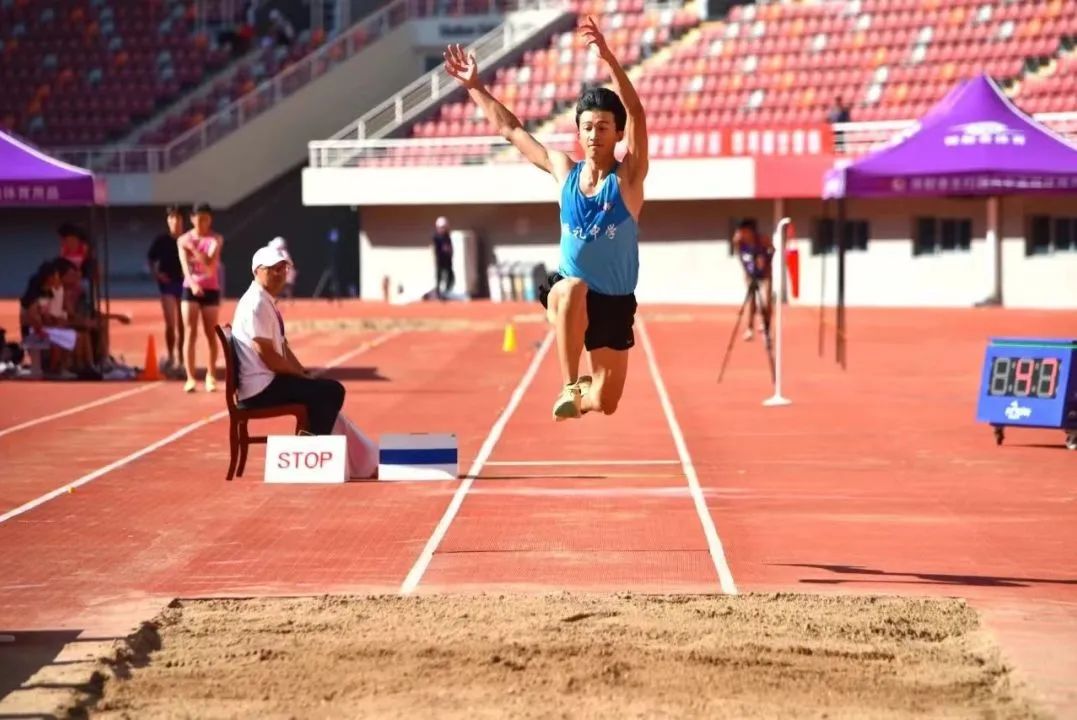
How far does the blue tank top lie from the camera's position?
27.7ft

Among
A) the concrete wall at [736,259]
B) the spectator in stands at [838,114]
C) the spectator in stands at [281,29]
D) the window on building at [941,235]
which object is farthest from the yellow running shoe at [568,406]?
the spectator in stands at [281,29]

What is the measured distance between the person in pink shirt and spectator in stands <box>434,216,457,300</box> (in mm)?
19345

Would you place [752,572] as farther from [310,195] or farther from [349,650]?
[310,195]

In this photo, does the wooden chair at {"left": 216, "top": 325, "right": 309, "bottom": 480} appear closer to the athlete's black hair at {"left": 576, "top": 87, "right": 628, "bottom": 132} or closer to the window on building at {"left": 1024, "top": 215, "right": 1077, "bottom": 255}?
the athlete's black hair at {"left": 576, "top": 87, "right": 628, "bottom": 132}

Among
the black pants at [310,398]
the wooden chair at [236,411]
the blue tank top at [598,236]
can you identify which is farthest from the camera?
the black pants at [310,398]

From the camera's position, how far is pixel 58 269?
71.4 feet

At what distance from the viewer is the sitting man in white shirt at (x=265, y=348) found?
11961mm

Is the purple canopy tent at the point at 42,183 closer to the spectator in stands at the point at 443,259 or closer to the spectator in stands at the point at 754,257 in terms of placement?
the spectator in stands at the point at 754,257

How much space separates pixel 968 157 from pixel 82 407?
32.0 feet

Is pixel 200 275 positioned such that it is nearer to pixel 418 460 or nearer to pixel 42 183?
pixel 42 183

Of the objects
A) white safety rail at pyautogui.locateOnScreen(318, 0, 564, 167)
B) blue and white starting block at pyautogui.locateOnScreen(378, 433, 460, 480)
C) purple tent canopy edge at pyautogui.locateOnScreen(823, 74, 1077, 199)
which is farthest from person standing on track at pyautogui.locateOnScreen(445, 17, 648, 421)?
white safety rail at pyautogui.locateOnScreen(318, 0, 564, 167)

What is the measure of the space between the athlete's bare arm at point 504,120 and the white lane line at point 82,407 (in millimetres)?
8723

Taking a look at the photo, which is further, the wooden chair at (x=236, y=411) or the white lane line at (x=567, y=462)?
the white lane line at (x=567, y=462)

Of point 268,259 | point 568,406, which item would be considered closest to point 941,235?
point 268,259
